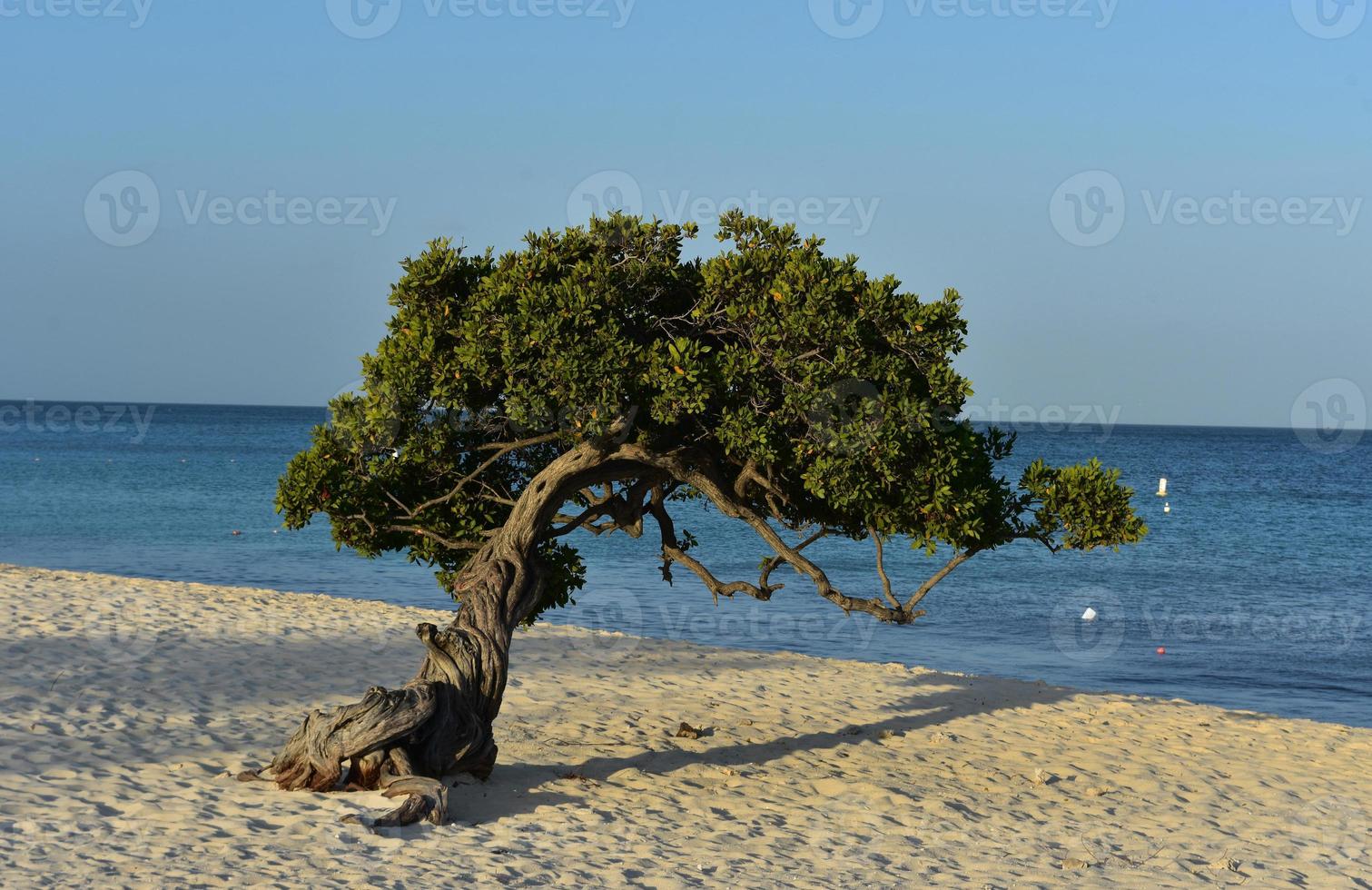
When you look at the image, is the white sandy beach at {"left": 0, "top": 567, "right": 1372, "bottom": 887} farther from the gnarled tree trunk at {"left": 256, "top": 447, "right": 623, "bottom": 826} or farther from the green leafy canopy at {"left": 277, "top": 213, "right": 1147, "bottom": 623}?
the green leafy canopy at {"left": 277, "top": 213, "right": 1147, "bottom": 623}

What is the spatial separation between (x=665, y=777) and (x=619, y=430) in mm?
3949

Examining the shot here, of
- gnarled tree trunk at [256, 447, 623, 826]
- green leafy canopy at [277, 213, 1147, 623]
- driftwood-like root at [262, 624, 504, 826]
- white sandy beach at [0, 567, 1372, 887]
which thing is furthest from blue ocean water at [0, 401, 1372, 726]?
driftwood-like root at [262, 624, 504, 826]

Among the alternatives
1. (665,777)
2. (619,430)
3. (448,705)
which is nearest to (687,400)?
(619,430)

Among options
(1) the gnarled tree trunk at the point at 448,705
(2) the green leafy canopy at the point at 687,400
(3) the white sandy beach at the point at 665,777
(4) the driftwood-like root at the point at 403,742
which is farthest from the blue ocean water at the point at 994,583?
(4) the driftwood-like root at the point at 403,742

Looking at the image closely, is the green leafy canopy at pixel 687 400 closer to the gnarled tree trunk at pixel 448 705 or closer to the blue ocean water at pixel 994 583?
the gnarled tree trunk at pixel 448 705

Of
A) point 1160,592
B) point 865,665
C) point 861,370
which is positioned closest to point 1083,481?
point 861,370

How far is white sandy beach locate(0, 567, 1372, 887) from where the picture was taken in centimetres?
941

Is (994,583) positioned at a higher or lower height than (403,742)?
higher

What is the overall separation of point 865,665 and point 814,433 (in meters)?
11.5

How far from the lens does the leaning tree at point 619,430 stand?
10359mm

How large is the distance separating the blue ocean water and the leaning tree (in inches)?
530

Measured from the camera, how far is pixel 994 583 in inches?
1572

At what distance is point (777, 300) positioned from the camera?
10.5 metres

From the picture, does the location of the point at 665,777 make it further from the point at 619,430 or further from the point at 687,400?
the point at 687,400
